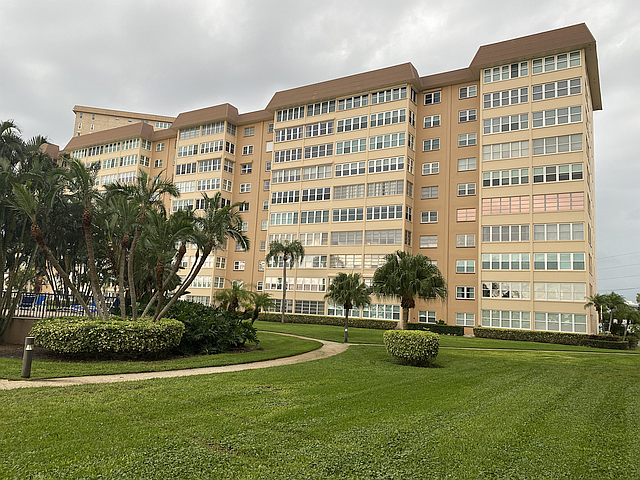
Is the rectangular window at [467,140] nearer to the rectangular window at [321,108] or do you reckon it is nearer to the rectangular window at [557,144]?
the rectangular window at [557,144]

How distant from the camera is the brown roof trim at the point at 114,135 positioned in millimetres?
67938

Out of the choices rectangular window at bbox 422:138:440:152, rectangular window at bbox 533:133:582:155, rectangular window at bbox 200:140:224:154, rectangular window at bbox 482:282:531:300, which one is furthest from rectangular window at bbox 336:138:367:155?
rectangular window at bbox 482:282:531:300

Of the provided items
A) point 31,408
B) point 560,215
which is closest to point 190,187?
point 560,215

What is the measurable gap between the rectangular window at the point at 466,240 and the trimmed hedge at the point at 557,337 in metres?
9.23

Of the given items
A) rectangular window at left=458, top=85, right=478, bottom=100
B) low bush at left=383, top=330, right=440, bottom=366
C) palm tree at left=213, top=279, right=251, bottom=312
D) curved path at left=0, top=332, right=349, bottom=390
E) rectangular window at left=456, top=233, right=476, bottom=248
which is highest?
rectangular window at left=458, top=85, right=478, bottom=100

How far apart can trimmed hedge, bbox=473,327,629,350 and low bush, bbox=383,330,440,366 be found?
75.5ft

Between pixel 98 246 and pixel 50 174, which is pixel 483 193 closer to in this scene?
pixel 98 246

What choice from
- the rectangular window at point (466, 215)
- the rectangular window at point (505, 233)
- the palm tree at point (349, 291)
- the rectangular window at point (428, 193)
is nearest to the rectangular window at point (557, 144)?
the rectangular window at point (505, 233)

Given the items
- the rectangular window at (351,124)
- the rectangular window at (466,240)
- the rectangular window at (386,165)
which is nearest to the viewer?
the rectangular window at (466,240)

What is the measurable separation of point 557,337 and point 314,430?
3447 cm

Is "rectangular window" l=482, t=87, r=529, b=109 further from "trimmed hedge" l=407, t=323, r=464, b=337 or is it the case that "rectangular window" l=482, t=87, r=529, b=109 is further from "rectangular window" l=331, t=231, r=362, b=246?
"trimmed hedge" l=407, t=323, r=464, b=337

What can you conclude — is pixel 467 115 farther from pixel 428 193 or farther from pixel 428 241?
pixel 428 241

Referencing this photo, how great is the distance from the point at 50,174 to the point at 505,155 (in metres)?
38.3

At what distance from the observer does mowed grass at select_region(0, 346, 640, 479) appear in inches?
231
